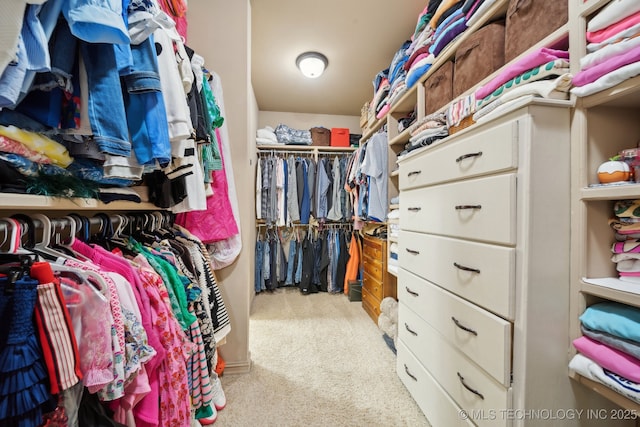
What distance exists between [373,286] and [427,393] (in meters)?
1.19

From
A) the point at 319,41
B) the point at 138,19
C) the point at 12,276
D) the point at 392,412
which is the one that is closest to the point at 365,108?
the point at 319,41

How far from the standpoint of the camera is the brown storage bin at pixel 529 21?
813 millimetres

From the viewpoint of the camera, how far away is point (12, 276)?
1.45ft

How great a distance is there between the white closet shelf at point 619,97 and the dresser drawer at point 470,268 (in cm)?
47

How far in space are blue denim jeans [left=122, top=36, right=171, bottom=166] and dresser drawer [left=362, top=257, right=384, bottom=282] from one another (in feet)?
6.13

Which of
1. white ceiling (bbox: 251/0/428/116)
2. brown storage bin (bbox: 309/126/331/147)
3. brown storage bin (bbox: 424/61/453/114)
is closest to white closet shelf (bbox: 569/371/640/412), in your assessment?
brown storage bin (bbox: 424/61/453/114)

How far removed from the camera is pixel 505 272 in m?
0.75

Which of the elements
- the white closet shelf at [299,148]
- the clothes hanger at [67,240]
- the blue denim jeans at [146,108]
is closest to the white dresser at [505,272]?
the blue denim jeans at [146,108]

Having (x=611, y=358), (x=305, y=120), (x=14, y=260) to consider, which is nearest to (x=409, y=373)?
(x=611, y=358)

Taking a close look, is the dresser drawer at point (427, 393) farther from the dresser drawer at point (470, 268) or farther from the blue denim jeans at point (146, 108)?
the blue denim jeans at point (146, 108)

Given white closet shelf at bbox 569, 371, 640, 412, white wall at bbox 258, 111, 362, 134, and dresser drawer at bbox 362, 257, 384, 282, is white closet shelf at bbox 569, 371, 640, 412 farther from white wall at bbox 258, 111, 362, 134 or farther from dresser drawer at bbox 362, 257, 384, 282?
white wall at bbox 258, 111, 362, 134

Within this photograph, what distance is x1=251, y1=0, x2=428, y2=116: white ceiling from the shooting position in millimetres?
1652

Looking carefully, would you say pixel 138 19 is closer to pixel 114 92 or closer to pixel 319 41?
pixel 114 92

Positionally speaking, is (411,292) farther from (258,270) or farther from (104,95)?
(258,270)
